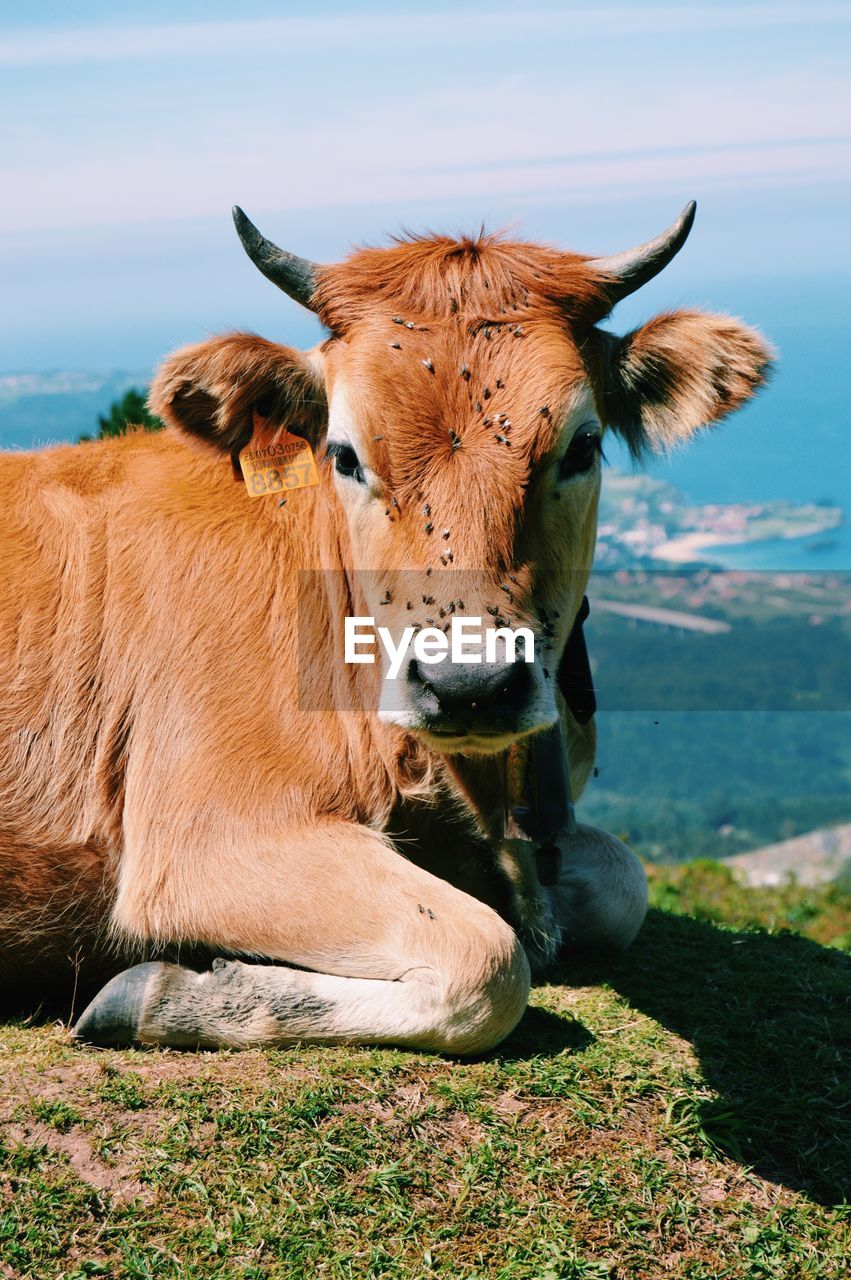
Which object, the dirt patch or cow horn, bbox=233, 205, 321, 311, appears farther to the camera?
cow horn, bbox=233, 205, 321, 311

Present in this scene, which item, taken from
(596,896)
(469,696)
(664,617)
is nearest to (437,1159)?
(469,696)

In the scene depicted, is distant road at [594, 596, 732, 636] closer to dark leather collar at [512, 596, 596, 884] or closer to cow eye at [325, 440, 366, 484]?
dark leather collar at [512, 596, 596, 884]

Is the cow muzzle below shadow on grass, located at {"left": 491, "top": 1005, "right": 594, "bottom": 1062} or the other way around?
the other way around

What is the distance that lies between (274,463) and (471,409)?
1.37 m

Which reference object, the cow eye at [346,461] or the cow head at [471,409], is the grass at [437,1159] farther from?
the cow eye at [346,461]

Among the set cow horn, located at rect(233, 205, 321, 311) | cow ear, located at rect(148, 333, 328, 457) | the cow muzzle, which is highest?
cow horn, located at rect(233, 205, 321, 311)

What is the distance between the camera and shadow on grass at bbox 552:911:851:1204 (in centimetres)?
486

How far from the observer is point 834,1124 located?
511 cm

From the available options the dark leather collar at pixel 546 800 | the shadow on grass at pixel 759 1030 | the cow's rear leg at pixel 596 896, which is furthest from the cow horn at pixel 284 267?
the shadow on grass at pixel 759 1030

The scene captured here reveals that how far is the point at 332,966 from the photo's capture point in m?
5.26

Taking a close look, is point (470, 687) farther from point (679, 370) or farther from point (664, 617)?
point (664, 617)

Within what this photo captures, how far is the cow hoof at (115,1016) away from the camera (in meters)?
5.29

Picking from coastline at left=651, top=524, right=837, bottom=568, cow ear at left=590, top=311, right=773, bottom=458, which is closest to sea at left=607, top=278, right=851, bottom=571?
coastline at left=651, top=524, right=837, bottom=568

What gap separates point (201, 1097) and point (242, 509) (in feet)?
8.99
